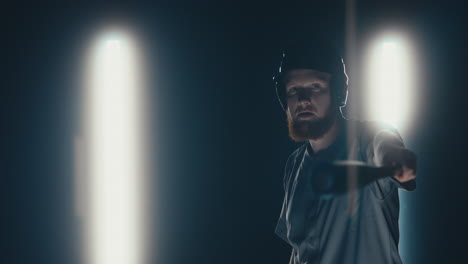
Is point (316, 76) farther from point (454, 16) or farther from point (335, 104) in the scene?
point (454, 16)

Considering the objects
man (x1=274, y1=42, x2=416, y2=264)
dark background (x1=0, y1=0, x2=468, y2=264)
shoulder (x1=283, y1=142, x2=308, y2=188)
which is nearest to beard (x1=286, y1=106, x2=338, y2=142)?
man (x1=274, y1=42, x2=416, y2=264)

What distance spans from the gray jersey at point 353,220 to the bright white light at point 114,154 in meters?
0.94

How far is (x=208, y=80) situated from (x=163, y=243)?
0.76 m

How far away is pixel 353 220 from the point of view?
1.21 meters

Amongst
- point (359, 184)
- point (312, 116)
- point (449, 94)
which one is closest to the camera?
point (359, 184)

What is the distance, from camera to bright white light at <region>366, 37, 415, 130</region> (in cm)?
191

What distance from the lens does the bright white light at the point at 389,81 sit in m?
1.91

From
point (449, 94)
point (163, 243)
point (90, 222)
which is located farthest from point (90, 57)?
point (449, 94)

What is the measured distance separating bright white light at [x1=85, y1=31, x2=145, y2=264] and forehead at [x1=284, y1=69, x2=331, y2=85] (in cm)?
91

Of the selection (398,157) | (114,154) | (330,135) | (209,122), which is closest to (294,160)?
(330,135)

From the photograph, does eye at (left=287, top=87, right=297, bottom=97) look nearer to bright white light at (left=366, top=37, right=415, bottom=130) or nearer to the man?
the man

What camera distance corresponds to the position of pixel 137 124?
2068mm

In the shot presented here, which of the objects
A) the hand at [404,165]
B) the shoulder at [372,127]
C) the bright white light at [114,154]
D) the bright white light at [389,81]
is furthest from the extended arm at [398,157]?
the bright white light at [114,154]

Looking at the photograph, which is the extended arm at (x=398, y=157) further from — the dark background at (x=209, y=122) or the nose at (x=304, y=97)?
the dark background at (x=209, y=122)
